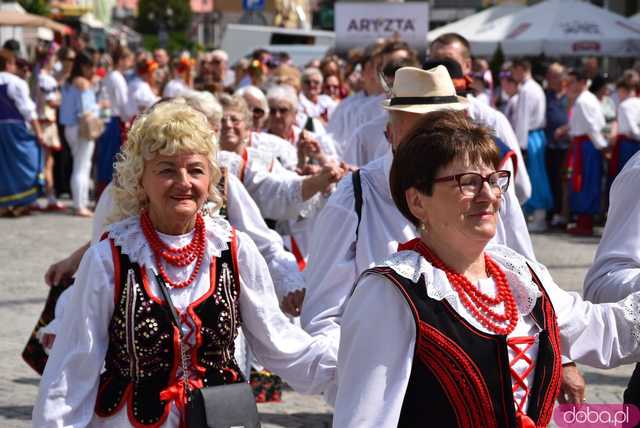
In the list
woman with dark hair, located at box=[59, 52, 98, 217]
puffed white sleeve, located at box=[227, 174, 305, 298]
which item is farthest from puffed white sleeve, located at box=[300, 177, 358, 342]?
woman with dark hair, located at box=[59, 52, 98, 217]

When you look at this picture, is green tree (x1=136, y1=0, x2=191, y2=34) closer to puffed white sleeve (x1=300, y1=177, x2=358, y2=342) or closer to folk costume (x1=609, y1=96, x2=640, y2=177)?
folk costume (x1=609, y1=96, x2=640, y2=177)

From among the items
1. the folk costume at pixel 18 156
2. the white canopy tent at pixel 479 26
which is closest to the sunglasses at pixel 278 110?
the folk costume at pixel 18 156

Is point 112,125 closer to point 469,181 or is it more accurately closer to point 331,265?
point 331,265

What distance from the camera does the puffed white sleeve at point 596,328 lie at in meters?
3.36

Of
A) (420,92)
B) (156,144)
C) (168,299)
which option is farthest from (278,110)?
(168,299)

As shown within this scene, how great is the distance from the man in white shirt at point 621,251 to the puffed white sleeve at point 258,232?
5.68 feet

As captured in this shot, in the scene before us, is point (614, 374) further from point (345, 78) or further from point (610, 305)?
point (345, 78)

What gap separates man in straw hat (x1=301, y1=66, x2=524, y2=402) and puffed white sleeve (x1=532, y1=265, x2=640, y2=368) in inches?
44.3

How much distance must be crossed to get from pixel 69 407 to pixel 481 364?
1.37m

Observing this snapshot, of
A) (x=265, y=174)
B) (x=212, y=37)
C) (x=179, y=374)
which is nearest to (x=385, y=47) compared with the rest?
(x=265, y=174)

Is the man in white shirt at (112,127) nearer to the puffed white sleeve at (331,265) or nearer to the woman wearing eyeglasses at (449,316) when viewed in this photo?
the puffed white sleeve at (331,265)

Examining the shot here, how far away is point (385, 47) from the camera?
8195mm
